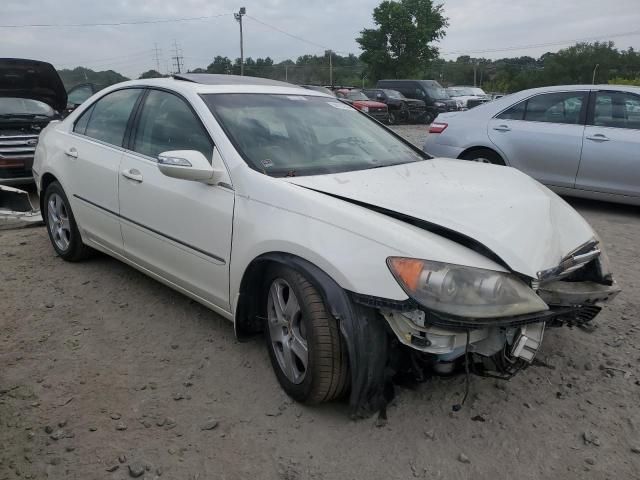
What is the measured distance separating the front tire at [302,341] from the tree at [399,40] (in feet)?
158

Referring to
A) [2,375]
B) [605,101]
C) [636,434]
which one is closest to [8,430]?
[2,375]

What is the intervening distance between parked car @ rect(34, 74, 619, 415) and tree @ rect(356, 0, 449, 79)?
1853 inches

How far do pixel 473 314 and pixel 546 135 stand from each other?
5.05m

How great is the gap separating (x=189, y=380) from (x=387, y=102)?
20664mm

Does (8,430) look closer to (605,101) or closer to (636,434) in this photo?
(636,434)

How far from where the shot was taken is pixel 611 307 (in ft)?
12.4

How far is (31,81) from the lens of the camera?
8.25 meters

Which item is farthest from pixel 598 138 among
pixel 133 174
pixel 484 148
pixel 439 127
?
pixel 133 174

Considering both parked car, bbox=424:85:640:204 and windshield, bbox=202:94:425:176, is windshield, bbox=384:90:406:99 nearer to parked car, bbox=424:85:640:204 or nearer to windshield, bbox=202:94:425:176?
parked car, bbox=424:85:640:204

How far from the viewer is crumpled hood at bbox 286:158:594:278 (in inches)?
94.0

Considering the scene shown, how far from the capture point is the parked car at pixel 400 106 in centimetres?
2225

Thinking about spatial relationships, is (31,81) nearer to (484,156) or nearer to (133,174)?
(133,174)

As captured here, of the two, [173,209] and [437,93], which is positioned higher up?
[437,93]

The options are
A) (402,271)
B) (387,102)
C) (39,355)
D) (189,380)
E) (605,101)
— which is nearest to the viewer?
(402,271)
